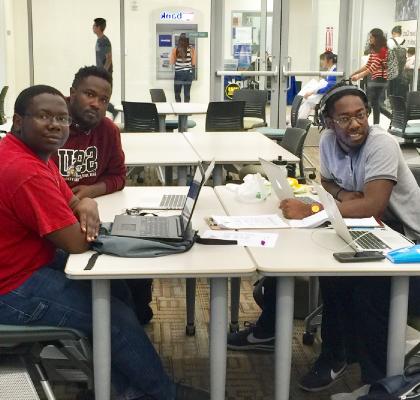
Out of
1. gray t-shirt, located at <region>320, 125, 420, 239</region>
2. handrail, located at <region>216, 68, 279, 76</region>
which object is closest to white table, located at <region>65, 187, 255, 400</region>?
gray t-shirt, located at <region>320, 125, 420, 239</region>

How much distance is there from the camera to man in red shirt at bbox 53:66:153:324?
3.58 meters

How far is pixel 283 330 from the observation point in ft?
8.36

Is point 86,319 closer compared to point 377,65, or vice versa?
point 86,319

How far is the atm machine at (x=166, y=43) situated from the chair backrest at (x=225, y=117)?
3.43 meters

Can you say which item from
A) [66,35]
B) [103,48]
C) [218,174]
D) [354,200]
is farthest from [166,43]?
[354,200]

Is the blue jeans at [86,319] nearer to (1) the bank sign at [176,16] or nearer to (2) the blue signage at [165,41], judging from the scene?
(1) the bank sign at [176,16]

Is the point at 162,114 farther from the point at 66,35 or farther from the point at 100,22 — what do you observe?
the point at 66,35

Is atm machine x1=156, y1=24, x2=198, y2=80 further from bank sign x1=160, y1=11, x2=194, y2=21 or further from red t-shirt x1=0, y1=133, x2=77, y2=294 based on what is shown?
red t-shirt x1=0, y1=133, x2=77, y2=294

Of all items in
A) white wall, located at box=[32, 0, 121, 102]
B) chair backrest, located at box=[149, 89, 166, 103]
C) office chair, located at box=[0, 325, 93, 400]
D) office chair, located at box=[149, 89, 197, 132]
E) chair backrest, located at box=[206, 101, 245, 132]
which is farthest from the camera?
white wall, located at box=[32, 0, 121, 102]

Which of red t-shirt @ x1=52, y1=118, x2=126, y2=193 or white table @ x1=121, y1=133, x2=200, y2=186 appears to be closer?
red t-shirt @ x1=52, y1=118, x2=126, y2=193

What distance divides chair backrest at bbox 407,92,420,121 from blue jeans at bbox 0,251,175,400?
756cm

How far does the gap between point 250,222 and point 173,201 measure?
0.58 m

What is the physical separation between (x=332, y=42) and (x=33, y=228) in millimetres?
8705

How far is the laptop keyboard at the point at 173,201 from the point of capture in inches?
132
